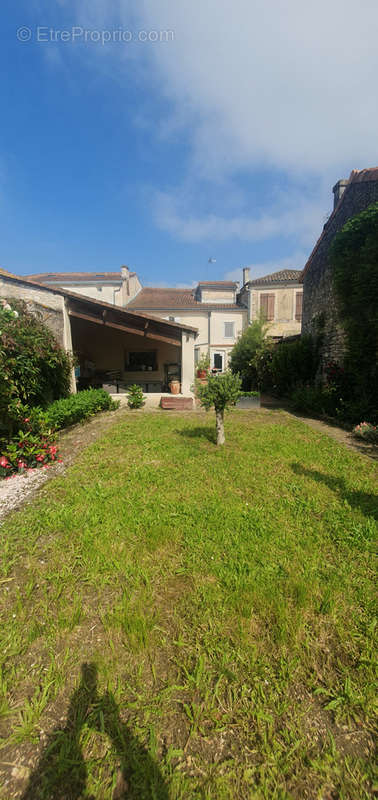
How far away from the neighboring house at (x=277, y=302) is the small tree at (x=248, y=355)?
17.0 ft

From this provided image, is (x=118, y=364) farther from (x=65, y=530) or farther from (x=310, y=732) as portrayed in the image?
(x=310, y=732)

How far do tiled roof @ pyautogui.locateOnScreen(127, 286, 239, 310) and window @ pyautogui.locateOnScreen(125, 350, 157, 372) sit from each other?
824 centimetres

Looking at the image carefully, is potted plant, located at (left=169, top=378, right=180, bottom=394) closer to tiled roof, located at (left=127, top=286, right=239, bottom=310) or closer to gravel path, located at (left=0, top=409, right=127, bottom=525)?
gravel path, located at (left=0, top=409, right=127, bottom=525)

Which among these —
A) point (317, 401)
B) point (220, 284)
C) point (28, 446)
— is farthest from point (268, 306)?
point (28, 446)

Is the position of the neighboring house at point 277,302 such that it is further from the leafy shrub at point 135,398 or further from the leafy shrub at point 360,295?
the leafy shrub at point 135,398

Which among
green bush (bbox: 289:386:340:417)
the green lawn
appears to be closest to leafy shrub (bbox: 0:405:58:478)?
the green lawn

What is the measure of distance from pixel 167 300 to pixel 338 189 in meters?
16.6

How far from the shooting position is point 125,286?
77.0 ft

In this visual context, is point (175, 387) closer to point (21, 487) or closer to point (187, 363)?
point (187, 363)

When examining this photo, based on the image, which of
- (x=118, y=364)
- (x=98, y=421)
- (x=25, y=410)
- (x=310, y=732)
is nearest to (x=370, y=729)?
(x=310, y=732)

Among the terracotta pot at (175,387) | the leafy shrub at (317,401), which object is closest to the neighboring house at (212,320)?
the terracotta pot at (175,387)

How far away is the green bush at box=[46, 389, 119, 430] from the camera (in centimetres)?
638

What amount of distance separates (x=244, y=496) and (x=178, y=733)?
243cm

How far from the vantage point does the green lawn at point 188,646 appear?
4.07ft
